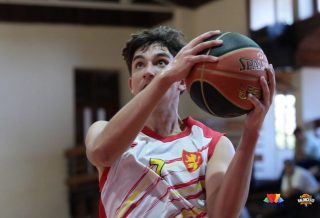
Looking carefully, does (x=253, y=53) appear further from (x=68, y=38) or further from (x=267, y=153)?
(x=68, y=38)

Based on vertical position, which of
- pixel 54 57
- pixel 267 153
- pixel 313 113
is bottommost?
pixel 267 153

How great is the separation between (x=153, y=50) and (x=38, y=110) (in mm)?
9169

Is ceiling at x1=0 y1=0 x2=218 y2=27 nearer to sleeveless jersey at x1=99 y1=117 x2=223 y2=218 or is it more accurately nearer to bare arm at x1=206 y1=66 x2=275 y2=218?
sleeveless jersey at x1=99 y1=117 x2=223 y2=218

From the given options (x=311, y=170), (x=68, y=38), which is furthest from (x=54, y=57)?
(x=311, y=170)

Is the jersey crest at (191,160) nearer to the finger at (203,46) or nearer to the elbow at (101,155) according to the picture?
the elbow at (101,155)

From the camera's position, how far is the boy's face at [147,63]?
1918 millimetres

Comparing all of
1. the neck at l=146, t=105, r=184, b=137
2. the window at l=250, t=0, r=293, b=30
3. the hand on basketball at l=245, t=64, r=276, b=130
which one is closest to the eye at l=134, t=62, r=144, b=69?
the neck at l=146, t=105, r=184, b=137

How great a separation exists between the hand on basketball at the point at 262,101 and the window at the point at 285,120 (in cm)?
798

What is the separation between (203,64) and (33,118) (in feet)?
31.2

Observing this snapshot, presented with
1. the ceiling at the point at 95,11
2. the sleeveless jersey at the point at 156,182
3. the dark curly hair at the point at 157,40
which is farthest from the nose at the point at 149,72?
the ceiling at the point at 95,11

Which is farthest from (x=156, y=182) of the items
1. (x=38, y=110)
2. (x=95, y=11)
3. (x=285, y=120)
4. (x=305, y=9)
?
(x=95, y=11)

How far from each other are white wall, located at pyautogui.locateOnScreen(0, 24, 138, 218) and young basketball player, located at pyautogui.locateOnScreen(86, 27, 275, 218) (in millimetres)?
8987

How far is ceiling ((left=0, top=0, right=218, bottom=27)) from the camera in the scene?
10516 millimetres

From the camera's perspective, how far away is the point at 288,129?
982 centimetres
